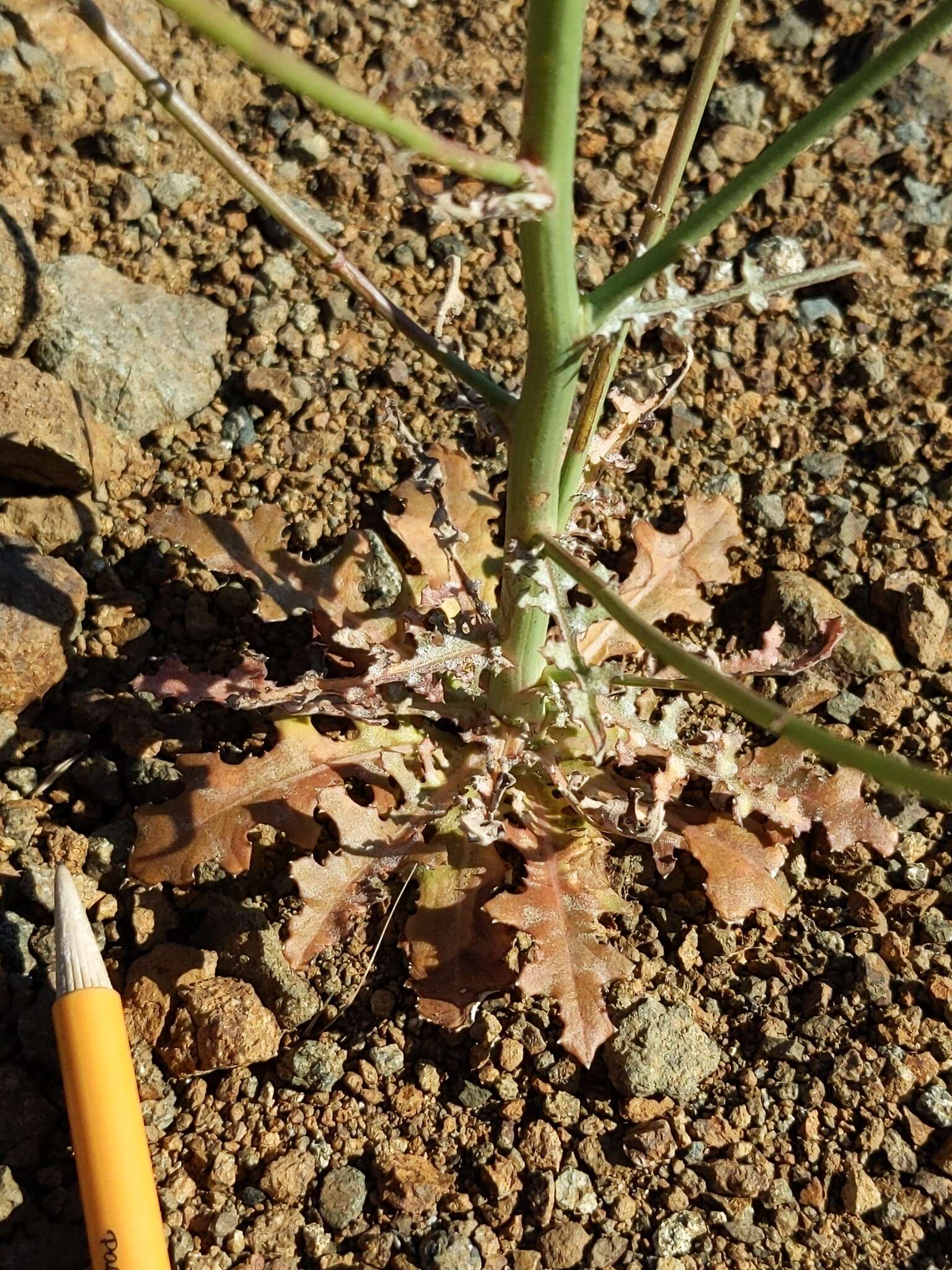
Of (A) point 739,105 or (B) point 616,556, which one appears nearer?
(B) point 616,556

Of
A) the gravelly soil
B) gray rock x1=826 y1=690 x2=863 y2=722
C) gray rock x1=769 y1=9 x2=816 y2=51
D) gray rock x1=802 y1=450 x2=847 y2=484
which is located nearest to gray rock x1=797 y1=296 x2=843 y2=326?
the gravelly soil

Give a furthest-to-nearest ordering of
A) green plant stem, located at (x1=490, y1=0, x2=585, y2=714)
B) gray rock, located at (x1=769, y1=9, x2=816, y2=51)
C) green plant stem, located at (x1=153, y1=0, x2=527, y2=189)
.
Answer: gray rock, located at (x1=769, y1=9, x2=816, y2=51) → green plant stem, located at (x1=490, y1=0, x2=585, y2=714) → green plant stem, located at (x1=153, y1=0, x2=527, y2=189)

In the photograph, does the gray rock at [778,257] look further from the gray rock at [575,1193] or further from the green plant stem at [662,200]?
the gray rock at [575,1193]

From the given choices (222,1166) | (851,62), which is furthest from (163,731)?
(851,62)

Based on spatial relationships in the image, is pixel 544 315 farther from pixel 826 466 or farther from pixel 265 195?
pixel 826 466

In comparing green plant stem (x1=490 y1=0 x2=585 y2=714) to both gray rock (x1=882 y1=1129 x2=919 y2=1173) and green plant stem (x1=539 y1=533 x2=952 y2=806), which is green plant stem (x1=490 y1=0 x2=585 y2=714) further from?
gray rock (x1=882 y1=1129 x2=919 y2=1173)

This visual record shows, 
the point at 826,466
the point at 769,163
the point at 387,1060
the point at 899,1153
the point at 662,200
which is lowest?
the point at 899,1153

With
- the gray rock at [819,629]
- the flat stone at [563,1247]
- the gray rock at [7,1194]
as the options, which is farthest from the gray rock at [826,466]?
the gray rock at [7,1194]

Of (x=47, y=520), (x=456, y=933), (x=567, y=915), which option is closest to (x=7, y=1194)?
(x=456, y=933)
